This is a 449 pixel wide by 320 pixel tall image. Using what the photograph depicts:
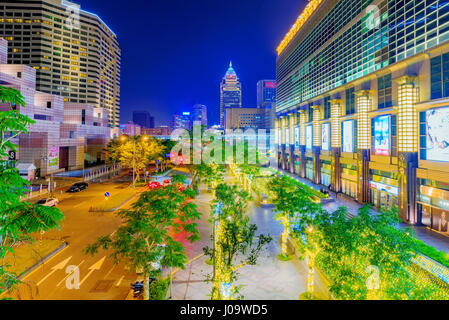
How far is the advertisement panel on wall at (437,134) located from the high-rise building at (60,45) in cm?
13775

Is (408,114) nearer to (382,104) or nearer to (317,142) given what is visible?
(382,104)

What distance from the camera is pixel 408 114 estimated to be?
23578mm

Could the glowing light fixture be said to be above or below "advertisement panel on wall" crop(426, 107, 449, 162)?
above

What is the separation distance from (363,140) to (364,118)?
9.47ft

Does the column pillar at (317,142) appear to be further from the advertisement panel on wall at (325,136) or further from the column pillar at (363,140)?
the column pillar at (363,140)

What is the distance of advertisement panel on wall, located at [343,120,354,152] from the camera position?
35.1 metres

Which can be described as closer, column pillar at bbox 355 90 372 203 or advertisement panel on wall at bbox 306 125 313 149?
column pillar at bbox 355 90 372 203

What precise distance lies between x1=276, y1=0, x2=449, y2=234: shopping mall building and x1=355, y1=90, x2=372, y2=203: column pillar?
0.40 ft

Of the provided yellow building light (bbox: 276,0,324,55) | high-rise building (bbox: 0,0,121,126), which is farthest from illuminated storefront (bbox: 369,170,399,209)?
high-rise building (bbox: 0,0,121,126)

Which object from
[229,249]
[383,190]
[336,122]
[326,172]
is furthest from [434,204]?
[326,172]

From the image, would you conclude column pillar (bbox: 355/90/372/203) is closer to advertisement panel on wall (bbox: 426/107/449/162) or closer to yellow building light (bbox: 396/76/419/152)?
yellow building light (bbox: 396/76/419/152)

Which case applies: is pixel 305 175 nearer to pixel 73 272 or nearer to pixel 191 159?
pixel 191 159

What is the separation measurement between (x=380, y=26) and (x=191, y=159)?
32.3 meters
